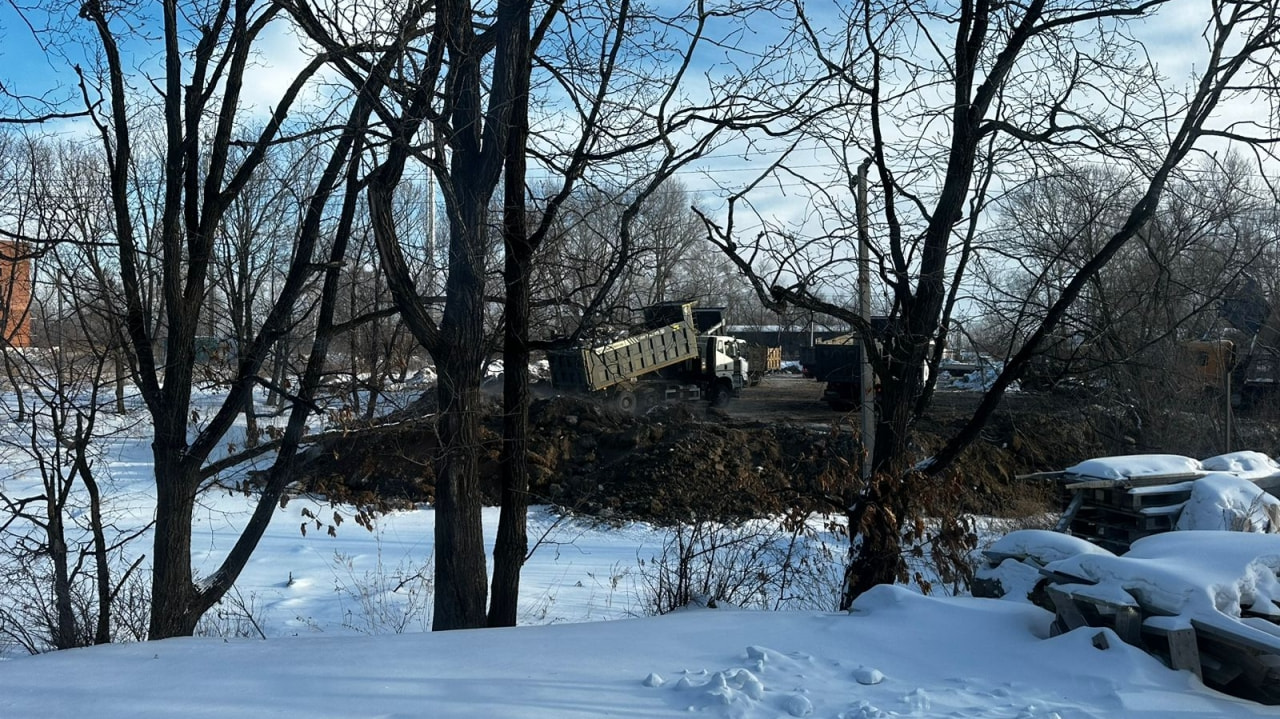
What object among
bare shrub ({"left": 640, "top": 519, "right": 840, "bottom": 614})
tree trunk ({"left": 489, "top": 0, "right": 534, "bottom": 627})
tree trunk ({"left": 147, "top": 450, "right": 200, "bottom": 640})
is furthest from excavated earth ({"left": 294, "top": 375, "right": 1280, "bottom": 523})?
tree trunk ({"left": 147, "top": 450, "right": 200, "bottom": 640})

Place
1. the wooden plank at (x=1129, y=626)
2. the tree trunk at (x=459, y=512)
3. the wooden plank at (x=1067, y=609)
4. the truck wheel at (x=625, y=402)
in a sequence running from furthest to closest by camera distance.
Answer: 1. the truck wheel at (x=625, y=402)
2. the tree trunk at (x=459, y=512)
3. the wooden plank at (x=1067, y=609)
4. the wooden plank at (x=1129, y=626)

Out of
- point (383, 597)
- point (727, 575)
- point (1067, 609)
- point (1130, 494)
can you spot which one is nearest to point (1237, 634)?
point (1067, 609)

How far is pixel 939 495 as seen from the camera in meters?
7.85

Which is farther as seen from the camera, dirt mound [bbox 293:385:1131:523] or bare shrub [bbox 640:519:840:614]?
dirt mound [bbox 293:385:1131:523]

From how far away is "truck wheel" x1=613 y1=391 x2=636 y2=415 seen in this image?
926 inches

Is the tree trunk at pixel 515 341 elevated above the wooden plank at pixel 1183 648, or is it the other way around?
the tree trunk at pixel 515 341

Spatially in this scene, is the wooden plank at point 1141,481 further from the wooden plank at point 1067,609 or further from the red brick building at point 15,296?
the red brick building at point 15,296

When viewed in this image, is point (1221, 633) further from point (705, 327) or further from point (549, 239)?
point (705, 327)

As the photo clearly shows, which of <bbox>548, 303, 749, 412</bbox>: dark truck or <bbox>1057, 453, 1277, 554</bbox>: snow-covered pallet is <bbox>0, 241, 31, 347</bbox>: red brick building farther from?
<bbox>548, 303, 749, 412</bbox>: dark truck

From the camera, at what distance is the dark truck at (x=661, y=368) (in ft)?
74.3

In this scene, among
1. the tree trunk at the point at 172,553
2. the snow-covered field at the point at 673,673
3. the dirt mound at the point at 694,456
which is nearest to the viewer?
the snow-covered field at the point at 673,673

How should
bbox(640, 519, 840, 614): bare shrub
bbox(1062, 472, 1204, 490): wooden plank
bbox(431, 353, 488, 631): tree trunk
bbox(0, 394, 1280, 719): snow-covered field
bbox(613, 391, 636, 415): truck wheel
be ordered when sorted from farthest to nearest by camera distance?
bbox(613, 391, 636, 415): truck wheel < bbox(1062, 472, 1204, 490): wooden plank < bbox(640, 519, 840, 614): bare shrub < bbox(431, 353, 488, 631): tree trunk < bbox(0, 394, 1280, 719): snow-covered field

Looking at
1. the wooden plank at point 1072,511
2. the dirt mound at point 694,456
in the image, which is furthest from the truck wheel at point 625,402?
the wooden plank at point 1072,511

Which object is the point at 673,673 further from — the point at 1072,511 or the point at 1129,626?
the point at 1072,511
